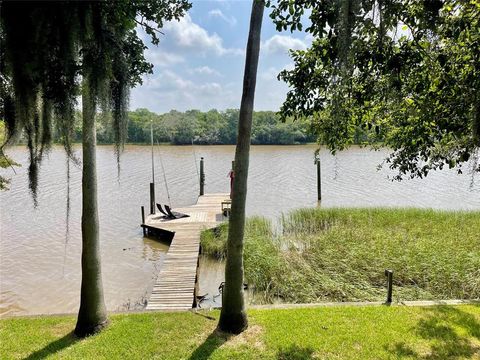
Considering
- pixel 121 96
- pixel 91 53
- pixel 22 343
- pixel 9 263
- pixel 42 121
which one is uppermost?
pixel 91 53

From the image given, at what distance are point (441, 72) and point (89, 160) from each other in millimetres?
4331

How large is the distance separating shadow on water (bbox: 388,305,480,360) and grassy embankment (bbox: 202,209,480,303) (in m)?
1.51

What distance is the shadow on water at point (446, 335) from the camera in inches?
174

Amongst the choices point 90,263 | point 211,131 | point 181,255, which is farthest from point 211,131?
point 90,263

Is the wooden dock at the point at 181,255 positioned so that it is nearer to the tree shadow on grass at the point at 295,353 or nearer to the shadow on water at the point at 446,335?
the tree shadow on grass at the point at 295,353

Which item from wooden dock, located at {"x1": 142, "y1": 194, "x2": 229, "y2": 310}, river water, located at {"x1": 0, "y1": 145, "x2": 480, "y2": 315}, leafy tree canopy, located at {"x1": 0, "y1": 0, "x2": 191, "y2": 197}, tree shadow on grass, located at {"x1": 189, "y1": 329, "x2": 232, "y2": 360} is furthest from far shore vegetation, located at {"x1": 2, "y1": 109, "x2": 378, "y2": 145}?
leafy tree canopy, located at {"x1": 0, "y1": 0, "x2": 191, "y2": 197}

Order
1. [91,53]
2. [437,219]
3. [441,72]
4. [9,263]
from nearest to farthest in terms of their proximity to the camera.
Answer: [91,53] → [441,72] → [9,263] → [437,219]

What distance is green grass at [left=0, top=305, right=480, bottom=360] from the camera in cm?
451

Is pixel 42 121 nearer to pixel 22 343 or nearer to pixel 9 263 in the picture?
pixel 22 343

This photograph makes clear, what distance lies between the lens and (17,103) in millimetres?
2797

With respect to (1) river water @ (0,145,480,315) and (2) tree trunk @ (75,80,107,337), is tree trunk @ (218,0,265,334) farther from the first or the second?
(2) tree trunk @ (75,80,107,337)

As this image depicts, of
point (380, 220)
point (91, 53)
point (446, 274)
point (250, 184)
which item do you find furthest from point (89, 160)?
point (250, 184)

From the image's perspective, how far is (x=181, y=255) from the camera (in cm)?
986

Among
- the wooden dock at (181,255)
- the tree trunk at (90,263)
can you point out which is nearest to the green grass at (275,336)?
the tree trunk at (90,263)
